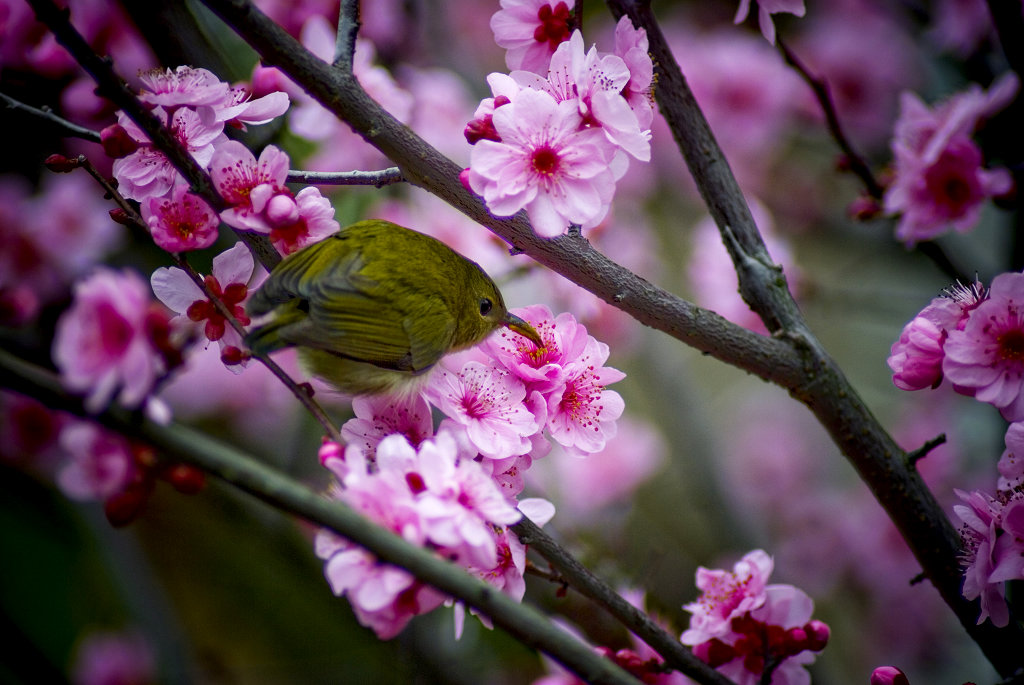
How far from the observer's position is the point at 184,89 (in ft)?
3.11

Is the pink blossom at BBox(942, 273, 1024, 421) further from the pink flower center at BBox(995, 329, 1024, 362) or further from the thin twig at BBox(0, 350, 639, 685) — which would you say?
the thin twig at BBox(0, 350, 639, 685)

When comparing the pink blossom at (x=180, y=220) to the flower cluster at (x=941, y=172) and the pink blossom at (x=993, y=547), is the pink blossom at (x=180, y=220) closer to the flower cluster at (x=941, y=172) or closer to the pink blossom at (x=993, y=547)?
the pink blossom at (x=993, y=547)

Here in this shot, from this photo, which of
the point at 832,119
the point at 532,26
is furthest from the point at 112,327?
the point at 832,119

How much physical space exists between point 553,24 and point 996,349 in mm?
716

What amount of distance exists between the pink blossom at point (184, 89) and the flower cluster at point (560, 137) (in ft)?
1.07


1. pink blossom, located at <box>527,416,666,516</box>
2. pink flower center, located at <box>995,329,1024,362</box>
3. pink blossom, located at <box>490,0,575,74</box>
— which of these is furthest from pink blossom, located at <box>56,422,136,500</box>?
pink blossom, located at <box>527,416,666,516</box>

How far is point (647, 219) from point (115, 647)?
261cm

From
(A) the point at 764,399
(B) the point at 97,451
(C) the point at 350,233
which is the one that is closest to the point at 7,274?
(B) the point at 97,451

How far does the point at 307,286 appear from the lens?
0.99 metres

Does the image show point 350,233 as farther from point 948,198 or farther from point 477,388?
point 948,198

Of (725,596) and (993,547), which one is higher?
(993,547)

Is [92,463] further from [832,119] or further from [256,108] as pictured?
[832,119]

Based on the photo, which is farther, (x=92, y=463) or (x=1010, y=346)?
(x=92, y=463)

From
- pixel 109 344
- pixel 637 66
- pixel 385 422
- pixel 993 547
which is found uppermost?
pixel 637 66
